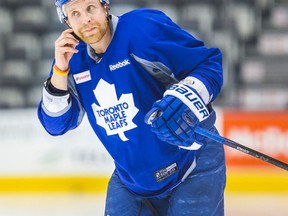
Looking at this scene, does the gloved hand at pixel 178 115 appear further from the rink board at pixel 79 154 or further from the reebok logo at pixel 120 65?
the rink board at pixel 79 154

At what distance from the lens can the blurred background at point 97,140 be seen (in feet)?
15.3

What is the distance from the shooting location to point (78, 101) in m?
2.22

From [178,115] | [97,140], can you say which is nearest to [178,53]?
[178,115]

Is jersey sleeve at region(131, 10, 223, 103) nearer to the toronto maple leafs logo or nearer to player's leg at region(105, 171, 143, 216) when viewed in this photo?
the toronto maple leafs logo

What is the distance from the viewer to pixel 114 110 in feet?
6.82

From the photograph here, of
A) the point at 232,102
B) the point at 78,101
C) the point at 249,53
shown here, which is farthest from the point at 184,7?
the point at 78,101

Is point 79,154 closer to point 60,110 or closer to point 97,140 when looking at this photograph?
point 97,140

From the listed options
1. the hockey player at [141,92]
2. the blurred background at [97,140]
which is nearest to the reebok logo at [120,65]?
the hockey player at [141,92]

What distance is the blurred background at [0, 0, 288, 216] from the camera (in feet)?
15.3

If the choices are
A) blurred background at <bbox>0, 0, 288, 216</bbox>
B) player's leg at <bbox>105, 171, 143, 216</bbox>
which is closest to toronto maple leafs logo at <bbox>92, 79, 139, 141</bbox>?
player's leg at <bbox>105, 171, 143, 216</bbox>

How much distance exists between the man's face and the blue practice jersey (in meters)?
0.06

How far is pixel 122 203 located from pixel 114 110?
32 cm

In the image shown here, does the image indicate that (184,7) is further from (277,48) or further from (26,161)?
(26,161)

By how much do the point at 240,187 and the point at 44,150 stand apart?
4.88 ft
